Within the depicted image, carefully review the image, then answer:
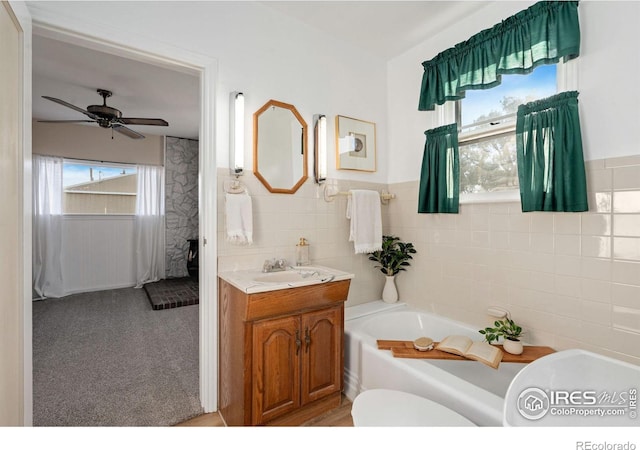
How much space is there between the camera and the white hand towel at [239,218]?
183 cm

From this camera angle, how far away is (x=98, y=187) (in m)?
4.72

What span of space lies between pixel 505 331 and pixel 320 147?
67.6 inches

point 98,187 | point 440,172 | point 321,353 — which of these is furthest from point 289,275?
point 98,187

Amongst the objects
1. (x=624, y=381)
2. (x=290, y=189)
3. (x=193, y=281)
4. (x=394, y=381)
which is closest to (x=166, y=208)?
(x=193, y=281)

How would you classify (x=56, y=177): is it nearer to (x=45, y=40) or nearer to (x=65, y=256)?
(x=65, y=256)

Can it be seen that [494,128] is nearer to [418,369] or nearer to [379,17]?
[379,17]

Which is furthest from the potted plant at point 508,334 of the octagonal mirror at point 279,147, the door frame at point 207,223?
the door frame at point 207,223

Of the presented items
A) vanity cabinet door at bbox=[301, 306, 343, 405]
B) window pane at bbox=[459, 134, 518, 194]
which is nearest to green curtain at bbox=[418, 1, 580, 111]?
window pane at bbox=[459, 134, 518, 194]

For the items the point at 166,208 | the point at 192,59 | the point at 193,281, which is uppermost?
the point at 192,59

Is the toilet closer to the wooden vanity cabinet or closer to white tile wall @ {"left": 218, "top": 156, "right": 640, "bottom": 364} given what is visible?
the wooden vanity cabinet

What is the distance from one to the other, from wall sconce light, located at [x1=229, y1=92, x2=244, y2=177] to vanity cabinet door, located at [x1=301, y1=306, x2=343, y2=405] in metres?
1.00

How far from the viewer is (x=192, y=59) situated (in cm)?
178
